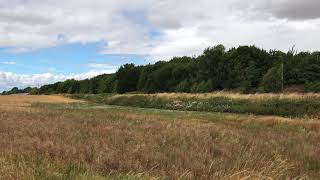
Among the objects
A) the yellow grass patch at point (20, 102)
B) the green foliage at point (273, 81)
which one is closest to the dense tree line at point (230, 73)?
the green foliage at point (273, 81)

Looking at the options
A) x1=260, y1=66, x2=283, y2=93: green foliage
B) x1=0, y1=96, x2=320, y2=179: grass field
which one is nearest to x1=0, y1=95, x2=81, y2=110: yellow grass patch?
x1=0, y1=96, x2=320, y2=179: grass field

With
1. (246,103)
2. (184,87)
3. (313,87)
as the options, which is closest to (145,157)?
(246,103)

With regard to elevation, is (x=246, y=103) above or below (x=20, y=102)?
below

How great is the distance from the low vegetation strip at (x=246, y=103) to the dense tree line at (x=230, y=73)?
24.0m

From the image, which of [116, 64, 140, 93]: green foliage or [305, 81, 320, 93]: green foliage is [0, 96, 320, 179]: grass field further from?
[116, 64, 140, 93]: green foliage

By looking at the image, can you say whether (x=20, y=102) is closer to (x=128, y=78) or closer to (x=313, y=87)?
(x=313, y=87)

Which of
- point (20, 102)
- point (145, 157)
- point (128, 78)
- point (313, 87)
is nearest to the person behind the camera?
point (145, 157)

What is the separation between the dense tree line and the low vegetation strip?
24.0 meters

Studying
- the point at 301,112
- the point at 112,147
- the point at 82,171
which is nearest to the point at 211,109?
the point at 301,112

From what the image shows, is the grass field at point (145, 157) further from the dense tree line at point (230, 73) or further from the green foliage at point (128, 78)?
the green foliage at point (128, 78)

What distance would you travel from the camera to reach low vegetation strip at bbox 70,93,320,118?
162 feet

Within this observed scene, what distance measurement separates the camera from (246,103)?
5638 cm

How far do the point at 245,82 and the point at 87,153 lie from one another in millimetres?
86602

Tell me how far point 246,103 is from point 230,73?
151ft
